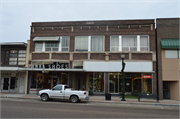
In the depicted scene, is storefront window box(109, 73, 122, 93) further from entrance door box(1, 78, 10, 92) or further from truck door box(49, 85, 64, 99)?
entrance door box(1, 78, 10, 92)

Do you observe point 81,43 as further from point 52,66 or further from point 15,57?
point 15,57

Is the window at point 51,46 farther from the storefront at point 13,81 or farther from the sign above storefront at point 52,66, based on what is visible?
the storefront at point 13,81

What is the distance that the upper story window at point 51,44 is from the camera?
22.7 metres

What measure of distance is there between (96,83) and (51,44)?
7.97m

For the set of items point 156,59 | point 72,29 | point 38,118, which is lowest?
point 38,118

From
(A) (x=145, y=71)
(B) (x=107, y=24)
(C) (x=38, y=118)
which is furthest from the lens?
(B) (x=107, y=24)

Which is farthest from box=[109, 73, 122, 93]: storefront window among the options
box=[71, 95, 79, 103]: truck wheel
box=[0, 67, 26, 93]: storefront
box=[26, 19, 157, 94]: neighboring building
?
box=[0, 67, 26, 93]: storefront

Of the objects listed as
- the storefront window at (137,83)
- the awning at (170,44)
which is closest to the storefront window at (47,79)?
the storefront window at (137,83)

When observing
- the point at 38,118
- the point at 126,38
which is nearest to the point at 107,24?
the point at 126,38

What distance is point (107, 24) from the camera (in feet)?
73.1

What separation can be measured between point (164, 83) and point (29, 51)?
18203mm

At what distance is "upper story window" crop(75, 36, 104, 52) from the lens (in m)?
22.3

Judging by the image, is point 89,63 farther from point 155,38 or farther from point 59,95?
point 155,38

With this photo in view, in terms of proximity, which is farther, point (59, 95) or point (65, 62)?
point (65, 62)
